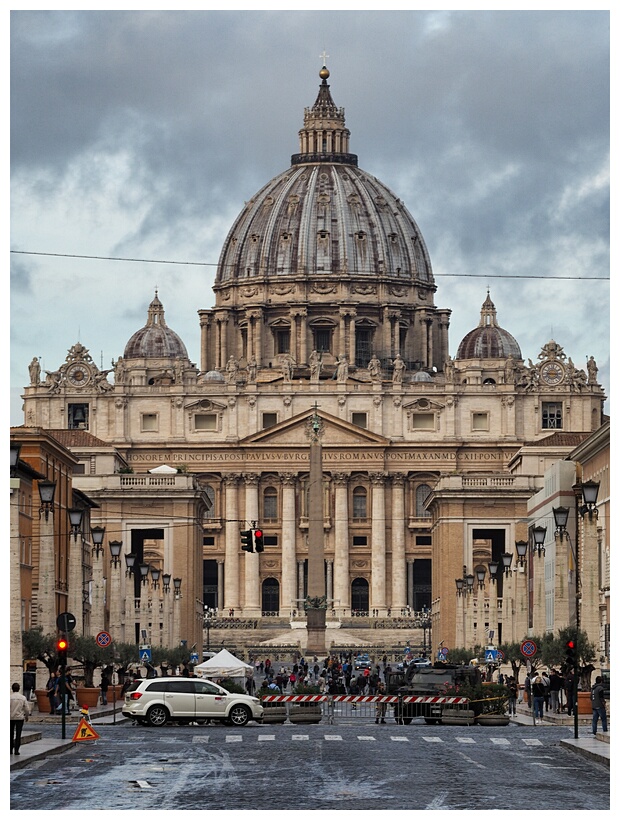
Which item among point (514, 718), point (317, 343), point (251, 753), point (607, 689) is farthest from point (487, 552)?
point (251, 753)

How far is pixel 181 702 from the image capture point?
52.8 metres

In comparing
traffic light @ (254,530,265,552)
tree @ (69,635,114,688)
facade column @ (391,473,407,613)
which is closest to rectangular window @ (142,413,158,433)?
facade column @ (391,473,407,613)

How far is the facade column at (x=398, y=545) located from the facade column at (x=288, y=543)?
289 inches

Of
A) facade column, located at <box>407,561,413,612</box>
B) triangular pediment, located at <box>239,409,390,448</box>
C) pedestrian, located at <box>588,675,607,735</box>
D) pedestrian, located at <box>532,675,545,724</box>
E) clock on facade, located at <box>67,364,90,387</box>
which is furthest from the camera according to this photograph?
clock on facade, located at <box>67,364,90,387</box>

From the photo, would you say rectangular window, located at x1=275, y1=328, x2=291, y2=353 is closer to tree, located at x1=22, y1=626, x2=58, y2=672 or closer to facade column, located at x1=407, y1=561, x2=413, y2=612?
facade column, located at x1=407, y1=561, x2=413, y2=612

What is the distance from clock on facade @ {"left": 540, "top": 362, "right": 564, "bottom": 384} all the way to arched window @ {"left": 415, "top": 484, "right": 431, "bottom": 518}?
12.3 m

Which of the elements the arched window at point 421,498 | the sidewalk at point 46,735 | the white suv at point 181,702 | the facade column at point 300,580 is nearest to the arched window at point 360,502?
the arched window at point 421,498

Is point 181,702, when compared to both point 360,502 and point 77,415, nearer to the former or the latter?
point 360,502

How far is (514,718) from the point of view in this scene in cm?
6112

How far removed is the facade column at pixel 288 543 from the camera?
16712 centimetres

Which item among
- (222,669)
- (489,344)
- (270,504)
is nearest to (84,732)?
(222,669)

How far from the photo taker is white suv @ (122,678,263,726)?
2085 inches

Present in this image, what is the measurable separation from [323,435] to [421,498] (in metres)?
9.61
